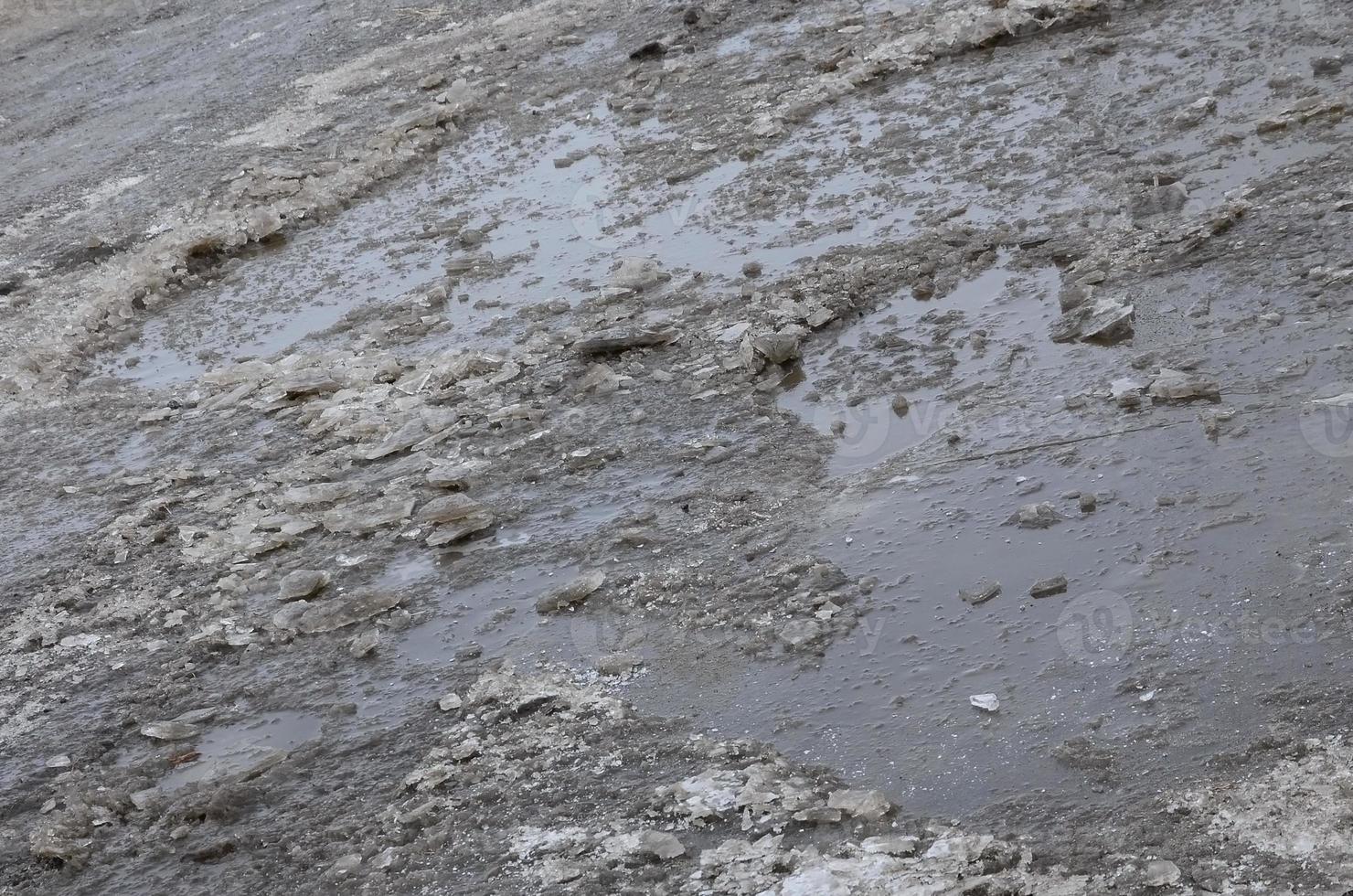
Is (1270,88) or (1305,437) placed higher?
(1270,88)

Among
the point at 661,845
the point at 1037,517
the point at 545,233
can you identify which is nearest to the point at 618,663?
the point at 661,845

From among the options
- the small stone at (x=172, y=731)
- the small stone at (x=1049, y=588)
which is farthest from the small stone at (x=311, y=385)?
the small stone at (x=1049, y=588)

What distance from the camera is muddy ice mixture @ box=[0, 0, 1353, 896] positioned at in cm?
296

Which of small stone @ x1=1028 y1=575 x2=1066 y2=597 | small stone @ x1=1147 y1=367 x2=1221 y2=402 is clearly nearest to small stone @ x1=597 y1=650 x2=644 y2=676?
small stone @ x1=1028 y1=575 x2=1066 y2=597

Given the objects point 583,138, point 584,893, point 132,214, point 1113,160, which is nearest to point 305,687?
point 584,893

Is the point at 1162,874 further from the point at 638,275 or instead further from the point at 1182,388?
the point at 638,275

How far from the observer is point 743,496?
13.5 feet

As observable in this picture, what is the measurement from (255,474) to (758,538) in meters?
2.25

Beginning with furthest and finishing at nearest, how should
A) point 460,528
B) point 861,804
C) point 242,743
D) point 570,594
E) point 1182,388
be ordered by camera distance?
point 460,528, point 1182,388, point 570,594, point 242,743, point 861,804

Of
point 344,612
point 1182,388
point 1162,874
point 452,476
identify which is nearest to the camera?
point 1162,874

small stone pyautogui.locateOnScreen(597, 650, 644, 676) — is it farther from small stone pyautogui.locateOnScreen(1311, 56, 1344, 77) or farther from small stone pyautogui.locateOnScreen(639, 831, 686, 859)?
small stone pyautogui.locateOnScreen(1311, 56, 1344, 77)

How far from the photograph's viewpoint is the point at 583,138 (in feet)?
25.3

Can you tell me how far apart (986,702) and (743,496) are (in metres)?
1.23

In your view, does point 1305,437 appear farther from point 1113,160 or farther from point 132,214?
point 132,214
